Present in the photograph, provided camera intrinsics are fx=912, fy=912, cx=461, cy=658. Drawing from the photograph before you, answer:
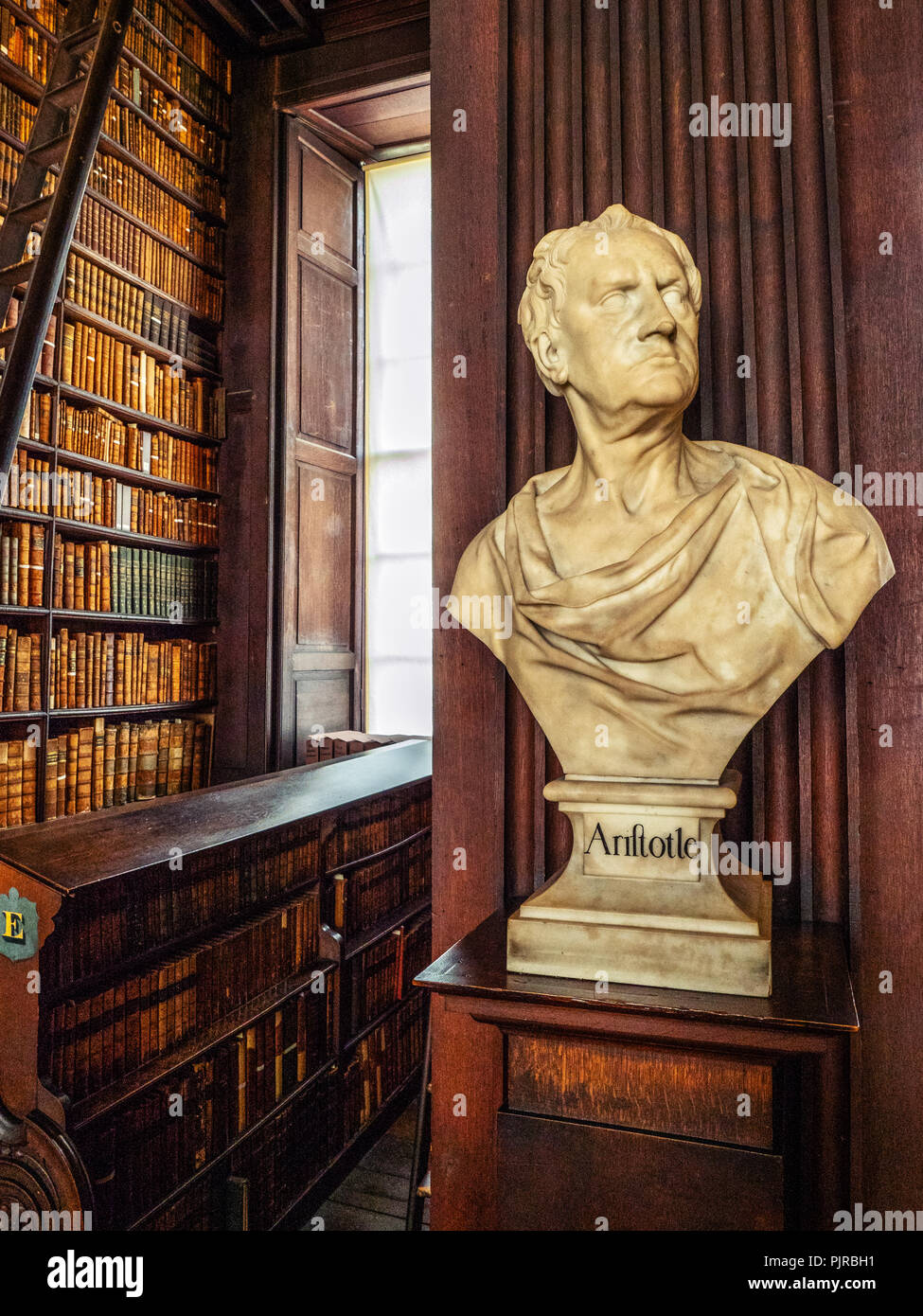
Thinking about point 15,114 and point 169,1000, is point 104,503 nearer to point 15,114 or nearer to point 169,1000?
point 15,114

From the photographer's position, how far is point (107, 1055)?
1.92 metres

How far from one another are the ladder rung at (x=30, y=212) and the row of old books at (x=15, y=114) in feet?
1.41

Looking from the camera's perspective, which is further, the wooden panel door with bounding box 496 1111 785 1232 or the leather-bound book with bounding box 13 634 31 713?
the leather-bound book with bounding box 13 634 31 713

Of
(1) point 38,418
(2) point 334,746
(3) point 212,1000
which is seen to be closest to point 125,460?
(1) point 38,418

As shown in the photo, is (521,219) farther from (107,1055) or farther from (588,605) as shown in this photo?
(107,1055)

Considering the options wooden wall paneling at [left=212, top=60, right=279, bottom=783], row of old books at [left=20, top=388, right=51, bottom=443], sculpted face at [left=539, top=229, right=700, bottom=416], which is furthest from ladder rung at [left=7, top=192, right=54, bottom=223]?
sculpted face at [left=539, top=229, right=700, bottom=416]

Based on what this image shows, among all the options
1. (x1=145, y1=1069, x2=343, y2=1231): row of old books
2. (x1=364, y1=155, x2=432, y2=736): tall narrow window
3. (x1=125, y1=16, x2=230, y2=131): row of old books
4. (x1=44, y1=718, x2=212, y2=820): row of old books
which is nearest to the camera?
(x1=145, y1=1069, x2=343, y2=1231): row of old books

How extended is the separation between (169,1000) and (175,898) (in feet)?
0.74

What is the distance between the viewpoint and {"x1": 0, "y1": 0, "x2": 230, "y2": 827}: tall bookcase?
297 centimetres

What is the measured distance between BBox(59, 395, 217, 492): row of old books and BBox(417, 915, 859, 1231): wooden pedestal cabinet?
2.60 metres

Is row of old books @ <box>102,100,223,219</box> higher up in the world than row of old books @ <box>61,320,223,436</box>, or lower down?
higher up

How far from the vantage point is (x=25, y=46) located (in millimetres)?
2980

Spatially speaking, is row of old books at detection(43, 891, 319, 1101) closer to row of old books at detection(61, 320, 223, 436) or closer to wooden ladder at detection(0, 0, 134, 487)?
wooden ladder at detection(0, 0, 134, 487)
